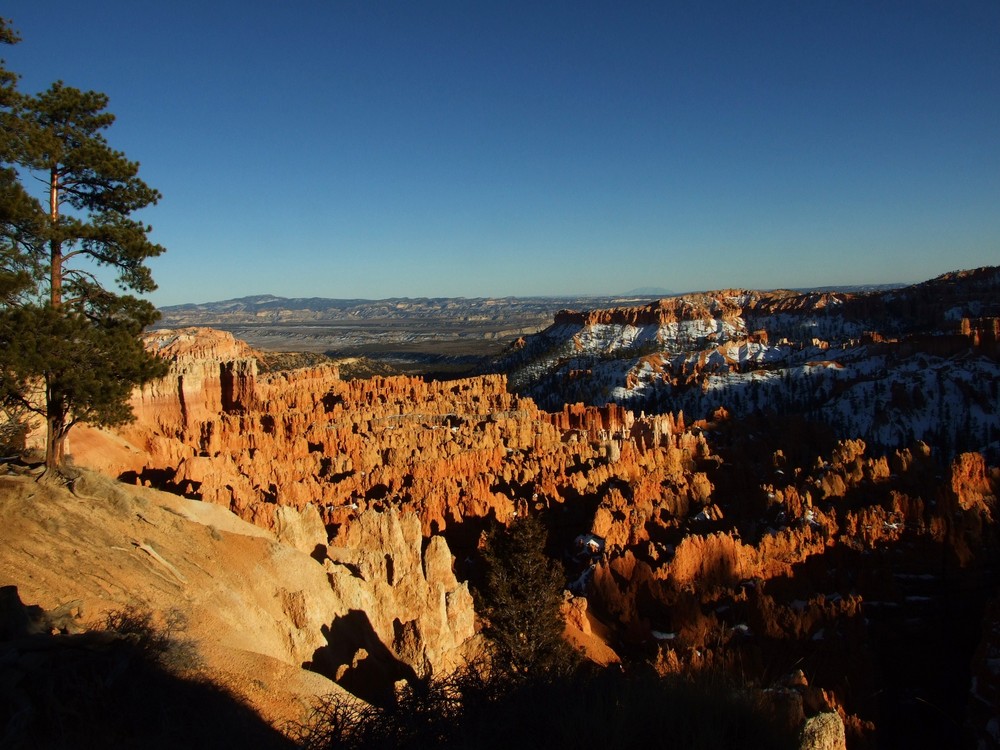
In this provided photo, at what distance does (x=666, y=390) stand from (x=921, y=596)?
54040mm

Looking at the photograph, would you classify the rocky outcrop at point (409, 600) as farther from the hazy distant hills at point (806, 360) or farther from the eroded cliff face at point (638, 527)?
the hazy distant hills at point (806, 360)

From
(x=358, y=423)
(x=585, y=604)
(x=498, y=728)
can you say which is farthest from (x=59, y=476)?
(x=358, y=423)

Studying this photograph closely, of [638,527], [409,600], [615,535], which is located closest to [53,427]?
[409,600]

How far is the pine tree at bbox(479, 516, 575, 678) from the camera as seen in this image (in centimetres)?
1248

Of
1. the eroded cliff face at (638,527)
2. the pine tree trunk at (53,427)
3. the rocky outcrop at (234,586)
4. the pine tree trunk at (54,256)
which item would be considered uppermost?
the pine tree trunk at (54,256)

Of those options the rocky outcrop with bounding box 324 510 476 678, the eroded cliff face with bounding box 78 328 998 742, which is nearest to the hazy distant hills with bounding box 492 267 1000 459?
the eroded cliff face with bounding box 78 328 998 742

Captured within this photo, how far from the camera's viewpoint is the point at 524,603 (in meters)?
13.8

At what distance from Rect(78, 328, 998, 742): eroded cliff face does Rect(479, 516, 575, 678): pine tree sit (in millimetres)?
928

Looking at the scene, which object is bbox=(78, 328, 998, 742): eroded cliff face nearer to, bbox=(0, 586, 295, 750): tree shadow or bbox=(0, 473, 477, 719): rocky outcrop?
bbox=(0, 473, 477, 719): rocky outcrop

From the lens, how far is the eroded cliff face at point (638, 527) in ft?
46.0

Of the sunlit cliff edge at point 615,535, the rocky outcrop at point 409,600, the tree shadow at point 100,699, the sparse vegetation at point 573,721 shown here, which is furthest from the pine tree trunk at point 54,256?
the sparse vegetation at point 573,721

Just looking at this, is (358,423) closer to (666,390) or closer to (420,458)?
(420,458)

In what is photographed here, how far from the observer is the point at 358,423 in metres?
36.1

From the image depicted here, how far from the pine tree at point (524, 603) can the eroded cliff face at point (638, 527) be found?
93cm
